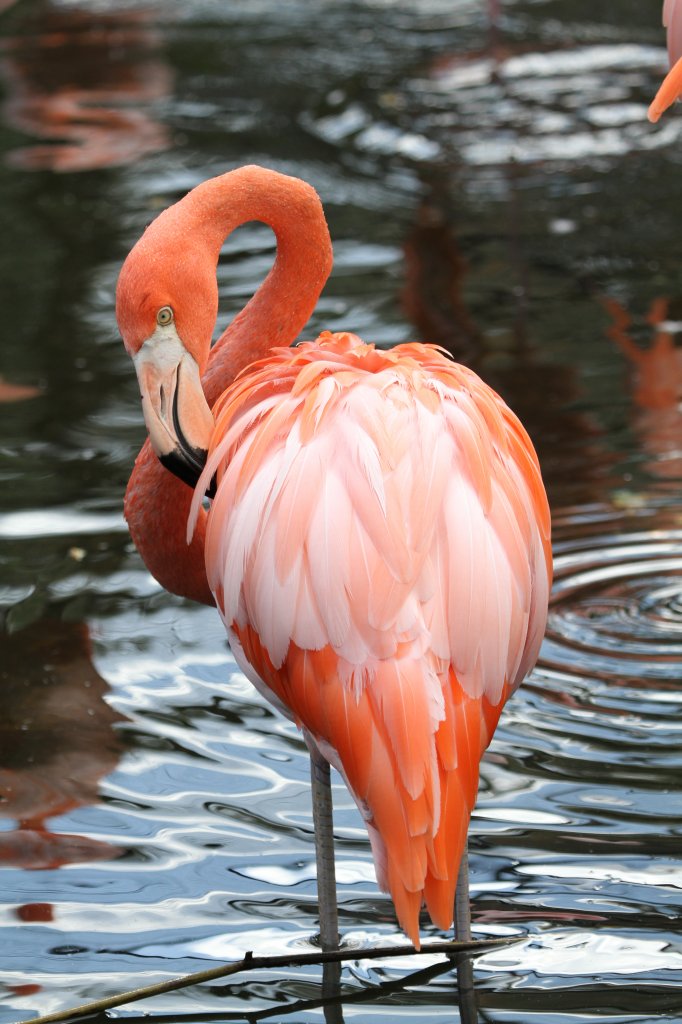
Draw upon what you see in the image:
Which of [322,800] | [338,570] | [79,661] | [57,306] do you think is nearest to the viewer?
[338,570]

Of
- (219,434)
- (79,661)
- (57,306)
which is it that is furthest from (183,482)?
(57,306)

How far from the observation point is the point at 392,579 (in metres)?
2.46

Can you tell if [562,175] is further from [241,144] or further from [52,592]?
[52,592]

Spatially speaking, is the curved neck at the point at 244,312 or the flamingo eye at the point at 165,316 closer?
the flamingo eye at the point at 165,316

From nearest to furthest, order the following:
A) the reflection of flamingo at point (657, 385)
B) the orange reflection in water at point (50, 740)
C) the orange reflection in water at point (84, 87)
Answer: the orange reflection in water at point (50, 740)
the reflection of flamingo at point (657, 385)
the orange reflection in water at point (84, 87)

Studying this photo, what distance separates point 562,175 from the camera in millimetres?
7207

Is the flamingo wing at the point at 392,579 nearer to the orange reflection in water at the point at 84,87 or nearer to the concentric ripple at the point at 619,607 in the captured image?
the concentric ripple at the point at 619,607

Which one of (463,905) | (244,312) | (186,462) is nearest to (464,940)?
(463,905)

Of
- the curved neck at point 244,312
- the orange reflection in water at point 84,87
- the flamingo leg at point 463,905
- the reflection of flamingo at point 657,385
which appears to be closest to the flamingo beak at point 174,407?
the curved neck at point 244,312

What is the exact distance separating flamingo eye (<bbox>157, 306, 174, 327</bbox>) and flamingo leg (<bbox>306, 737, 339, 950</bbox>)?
0.84 m

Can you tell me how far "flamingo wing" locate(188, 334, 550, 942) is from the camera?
242cm

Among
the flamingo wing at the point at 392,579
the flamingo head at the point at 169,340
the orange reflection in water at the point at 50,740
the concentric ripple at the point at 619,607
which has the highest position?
the flamingo head at the point at 169,340

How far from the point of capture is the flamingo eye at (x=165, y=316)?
287cm

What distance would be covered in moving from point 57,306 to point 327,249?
3050 millimetres
